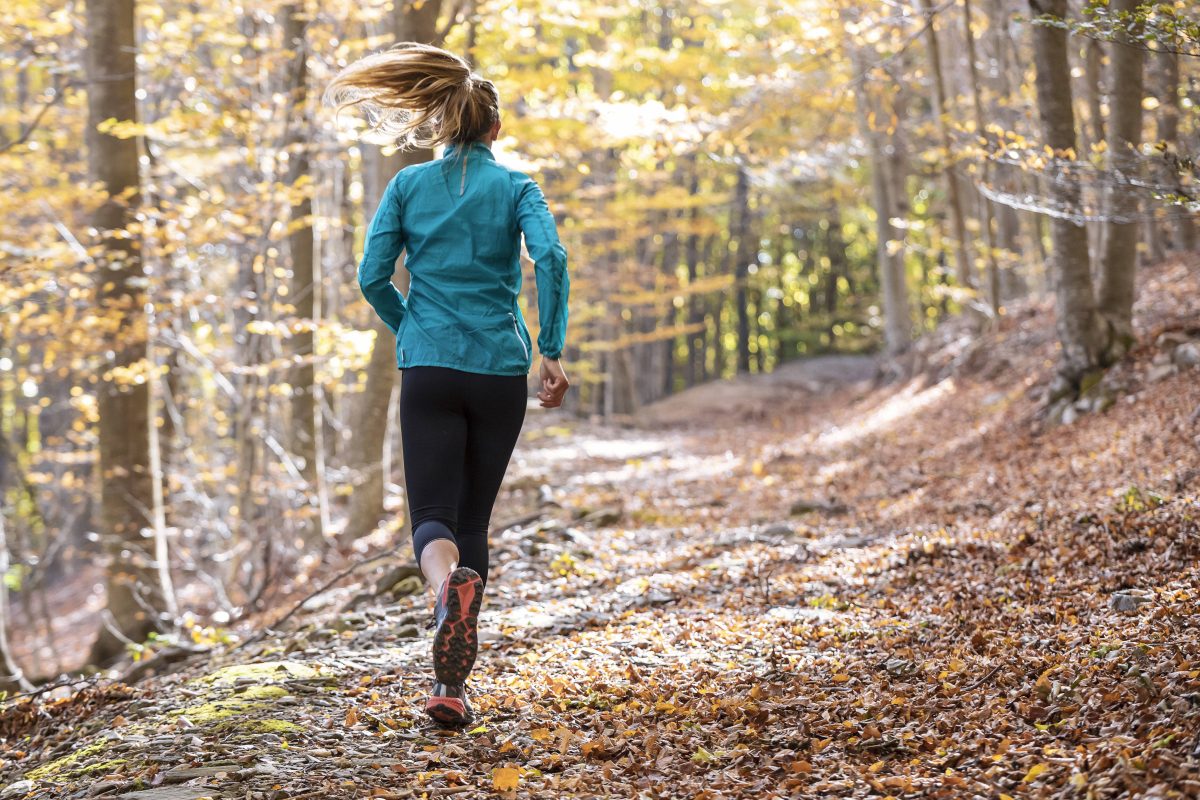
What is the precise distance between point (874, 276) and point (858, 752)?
115ft

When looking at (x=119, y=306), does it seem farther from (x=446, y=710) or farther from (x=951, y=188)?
(x=951, y=188)

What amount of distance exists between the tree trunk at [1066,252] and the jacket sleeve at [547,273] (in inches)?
243

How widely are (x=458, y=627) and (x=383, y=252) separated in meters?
1.42

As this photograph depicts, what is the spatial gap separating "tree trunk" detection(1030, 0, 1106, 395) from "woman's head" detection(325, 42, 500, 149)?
6.19 meters

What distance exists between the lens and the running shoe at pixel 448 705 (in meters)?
3.68

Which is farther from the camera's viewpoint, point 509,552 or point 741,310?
point 741,310

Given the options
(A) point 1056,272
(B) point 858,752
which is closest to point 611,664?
(B) point 858,752

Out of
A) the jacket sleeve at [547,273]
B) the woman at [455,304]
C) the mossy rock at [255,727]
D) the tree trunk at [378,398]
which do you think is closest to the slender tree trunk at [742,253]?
the tree trunk at [378,398]

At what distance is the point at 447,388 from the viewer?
3629mm

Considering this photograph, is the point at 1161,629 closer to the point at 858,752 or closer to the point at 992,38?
the point at 858,752

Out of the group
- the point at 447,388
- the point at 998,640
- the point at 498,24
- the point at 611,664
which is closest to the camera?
the point at 447,388

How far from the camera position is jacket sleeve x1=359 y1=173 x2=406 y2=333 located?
149 inches

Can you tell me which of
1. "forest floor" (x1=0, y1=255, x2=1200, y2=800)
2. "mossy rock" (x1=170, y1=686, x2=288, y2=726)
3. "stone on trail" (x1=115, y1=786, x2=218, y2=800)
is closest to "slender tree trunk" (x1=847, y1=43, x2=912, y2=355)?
"forest floor" (x1=0, y1=255, x2=1200, y2=800)

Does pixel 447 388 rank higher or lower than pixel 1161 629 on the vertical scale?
higher
